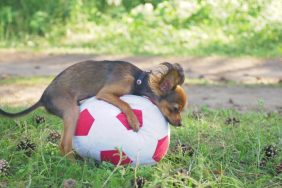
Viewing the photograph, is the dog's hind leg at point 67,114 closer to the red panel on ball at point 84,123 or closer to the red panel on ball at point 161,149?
the red panel on ball at point 84,123

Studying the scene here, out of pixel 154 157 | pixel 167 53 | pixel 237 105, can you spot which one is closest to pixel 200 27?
pixel 167 53

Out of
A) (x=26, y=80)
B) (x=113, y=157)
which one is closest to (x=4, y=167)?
(x=113, y=157)

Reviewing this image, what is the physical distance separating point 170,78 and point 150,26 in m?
10.1

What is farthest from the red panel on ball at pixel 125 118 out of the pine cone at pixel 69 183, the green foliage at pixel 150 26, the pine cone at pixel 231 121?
the green foliage at pixel 150 26

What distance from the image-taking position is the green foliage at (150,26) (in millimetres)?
13172

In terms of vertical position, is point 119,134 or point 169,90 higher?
point 169,90

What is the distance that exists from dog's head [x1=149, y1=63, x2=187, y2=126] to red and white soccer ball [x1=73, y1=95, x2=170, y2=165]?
0.26ft

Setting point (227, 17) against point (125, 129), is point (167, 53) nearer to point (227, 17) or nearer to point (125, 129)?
point (227, 17)

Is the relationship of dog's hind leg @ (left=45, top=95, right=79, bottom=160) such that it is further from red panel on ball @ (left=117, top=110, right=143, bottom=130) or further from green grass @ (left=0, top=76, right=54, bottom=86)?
green grass @ (left=0, top=76, right=54, bottom=86)

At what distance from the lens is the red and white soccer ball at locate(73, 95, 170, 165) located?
174 inches

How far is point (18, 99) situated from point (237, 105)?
3054mm

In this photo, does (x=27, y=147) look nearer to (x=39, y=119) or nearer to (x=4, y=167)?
(x=4, y=167)

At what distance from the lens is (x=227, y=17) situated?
14.4 m

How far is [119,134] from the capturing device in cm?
443
